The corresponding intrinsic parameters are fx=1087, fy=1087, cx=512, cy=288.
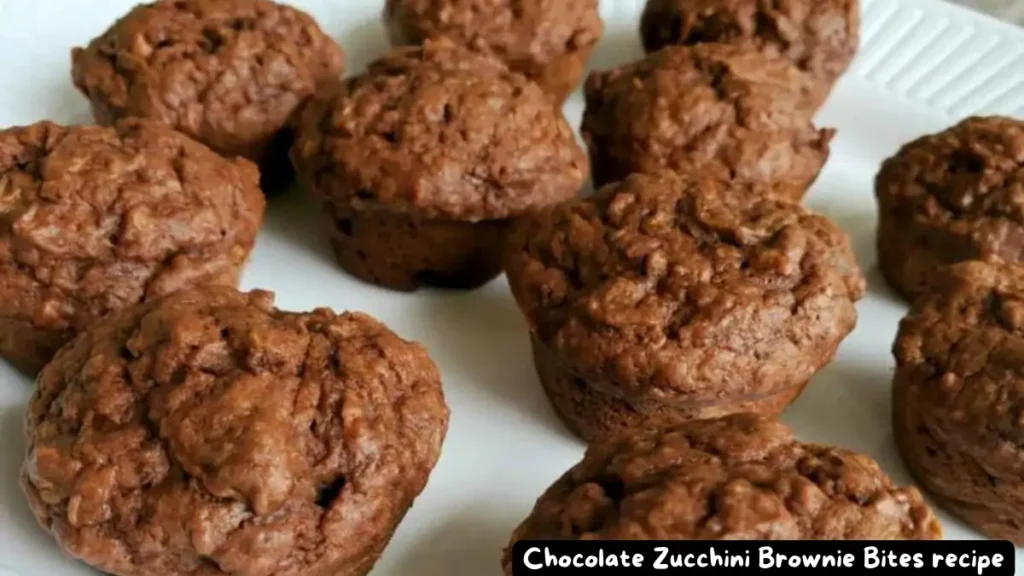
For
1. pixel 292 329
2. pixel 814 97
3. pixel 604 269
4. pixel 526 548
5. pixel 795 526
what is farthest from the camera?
pixel 814 97

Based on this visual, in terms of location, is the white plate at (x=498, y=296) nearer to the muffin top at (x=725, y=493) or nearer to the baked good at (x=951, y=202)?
the baked good at (x=951, y=202)

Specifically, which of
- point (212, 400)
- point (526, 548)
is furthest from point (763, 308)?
point (212, 400)

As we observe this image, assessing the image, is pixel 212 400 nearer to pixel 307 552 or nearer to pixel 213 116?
pixel 307 552

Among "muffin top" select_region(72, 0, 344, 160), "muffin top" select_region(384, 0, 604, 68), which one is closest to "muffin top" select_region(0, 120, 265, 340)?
"muffin top" select_region(72, 0, 344, 160)

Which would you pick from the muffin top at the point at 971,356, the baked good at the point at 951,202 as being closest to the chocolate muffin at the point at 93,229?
the muffin top at the point at 971,356

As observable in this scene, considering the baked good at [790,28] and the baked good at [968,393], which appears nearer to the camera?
the baked good at [968,393]

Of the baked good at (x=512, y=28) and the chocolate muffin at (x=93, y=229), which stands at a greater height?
the baked good at (x=512, y=28)

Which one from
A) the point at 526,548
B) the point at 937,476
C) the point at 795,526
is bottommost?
the point at 937,476

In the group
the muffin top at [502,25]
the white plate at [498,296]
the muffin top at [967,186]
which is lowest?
the white plate at [498,296]
